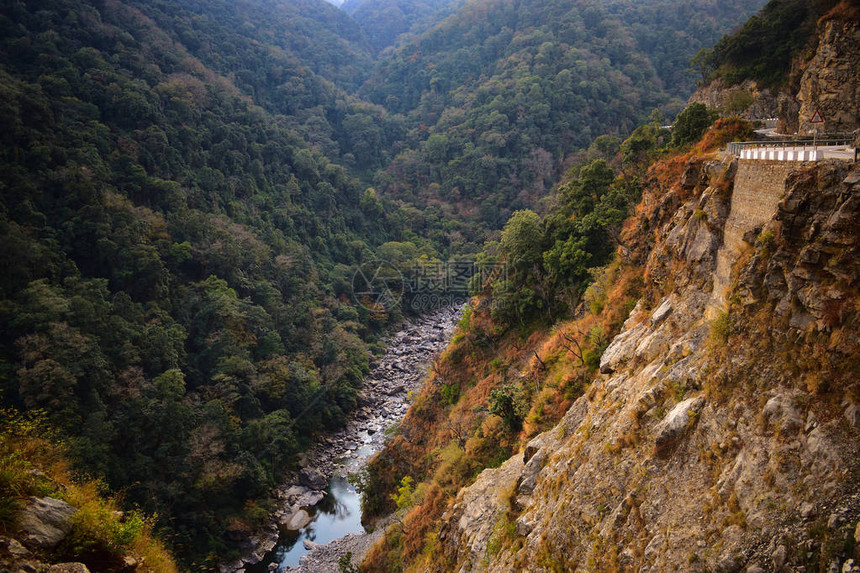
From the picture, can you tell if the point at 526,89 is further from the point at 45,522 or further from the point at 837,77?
the point at 45,522

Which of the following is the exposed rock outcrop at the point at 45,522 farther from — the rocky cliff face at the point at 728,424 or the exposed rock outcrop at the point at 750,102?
the exposed rock outcrop at the point at 750,102

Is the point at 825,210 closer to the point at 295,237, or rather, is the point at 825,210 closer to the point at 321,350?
the point at 321,350

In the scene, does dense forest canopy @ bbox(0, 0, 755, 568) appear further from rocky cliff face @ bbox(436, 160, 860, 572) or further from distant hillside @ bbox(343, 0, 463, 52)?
distant hillside @ bbox(343, 0, 463, 52)

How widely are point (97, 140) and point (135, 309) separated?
18.0 m

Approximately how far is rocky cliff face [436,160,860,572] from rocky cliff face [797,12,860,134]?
10.3 meters

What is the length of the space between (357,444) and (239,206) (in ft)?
101

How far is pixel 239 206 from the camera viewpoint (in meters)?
54.1

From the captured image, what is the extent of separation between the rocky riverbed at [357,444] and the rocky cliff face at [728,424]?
57.4 ft

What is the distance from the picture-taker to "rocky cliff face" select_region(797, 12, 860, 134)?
18.4 metres

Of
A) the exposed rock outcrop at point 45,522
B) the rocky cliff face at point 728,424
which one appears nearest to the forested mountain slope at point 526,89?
the rocky cliff face at point 728,424

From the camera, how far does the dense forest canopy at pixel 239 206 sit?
94.7 feet

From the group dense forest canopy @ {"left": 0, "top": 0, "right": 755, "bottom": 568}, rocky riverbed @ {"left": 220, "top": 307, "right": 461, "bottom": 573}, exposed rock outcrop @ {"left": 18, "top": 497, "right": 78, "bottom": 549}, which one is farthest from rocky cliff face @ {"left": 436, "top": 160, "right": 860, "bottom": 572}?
rocky riverbed @ {"left": 220, "top": 307, "right": 461, "bottom": 573}

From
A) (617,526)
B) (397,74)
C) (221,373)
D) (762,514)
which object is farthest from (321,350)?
(397,74)

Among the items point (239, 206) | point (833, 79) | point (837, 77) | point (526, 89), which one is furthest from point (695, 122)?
point (526, 89)
